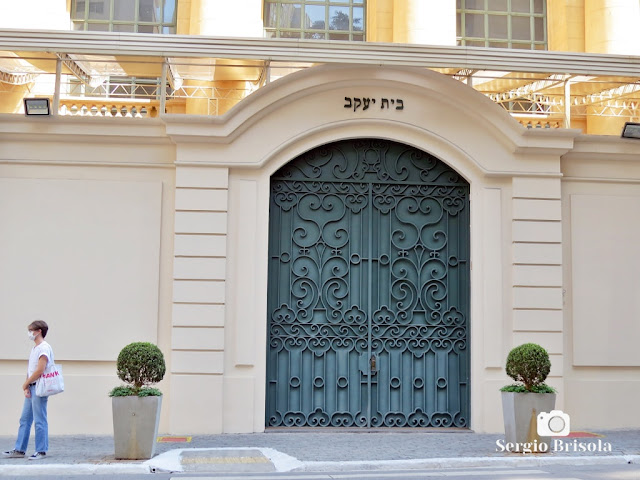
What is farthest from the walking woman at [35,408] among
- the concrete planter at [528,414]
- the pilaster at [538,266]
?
the pilaster at [538,266]

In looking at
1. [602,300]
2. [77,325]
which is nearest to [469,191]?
[602,300]

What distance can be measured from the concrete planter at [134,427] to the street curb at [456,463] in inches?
71.5

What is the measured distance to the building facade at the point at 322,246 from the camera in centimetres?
1330

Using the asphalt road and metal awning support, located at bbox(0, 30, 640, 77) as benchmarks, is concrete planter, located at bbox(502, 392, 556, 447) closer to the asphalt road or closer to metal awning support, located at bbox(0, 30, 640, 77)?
the asphalt road

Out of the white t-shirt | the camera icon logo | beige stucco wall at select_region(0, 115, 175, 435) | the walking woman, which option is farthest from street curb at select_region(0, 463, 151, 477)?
the camera icon logo

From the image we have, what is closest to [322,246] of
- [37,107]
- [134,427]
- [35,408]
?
[134,427]

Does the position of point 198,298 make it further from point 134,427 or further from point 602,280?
point 602,280

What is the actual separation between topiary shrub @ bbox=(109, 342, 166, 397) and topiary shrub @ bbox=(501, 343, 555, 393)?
434cm

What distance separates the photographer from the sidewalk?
10.3 meters

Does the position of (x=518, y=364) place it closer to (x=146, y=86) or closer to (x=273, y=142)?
(x=273, y=142)

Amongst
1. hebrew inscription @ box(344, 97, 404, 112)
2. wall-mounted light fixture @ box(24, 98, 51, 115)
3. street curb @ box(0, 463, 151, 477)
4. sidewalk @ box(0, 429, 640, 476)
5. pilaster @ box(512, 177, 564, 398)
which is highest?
hebrew inscription @ box(344, 97, 404, 112)

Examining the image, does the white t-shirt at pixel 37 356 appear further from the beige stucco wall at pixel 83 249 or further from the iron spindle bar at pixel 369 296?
the iron spindle bar at pixel 369 296

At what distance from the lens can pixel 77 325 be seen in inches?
525

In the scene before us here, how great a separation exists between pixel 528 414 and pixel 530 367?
58cm
